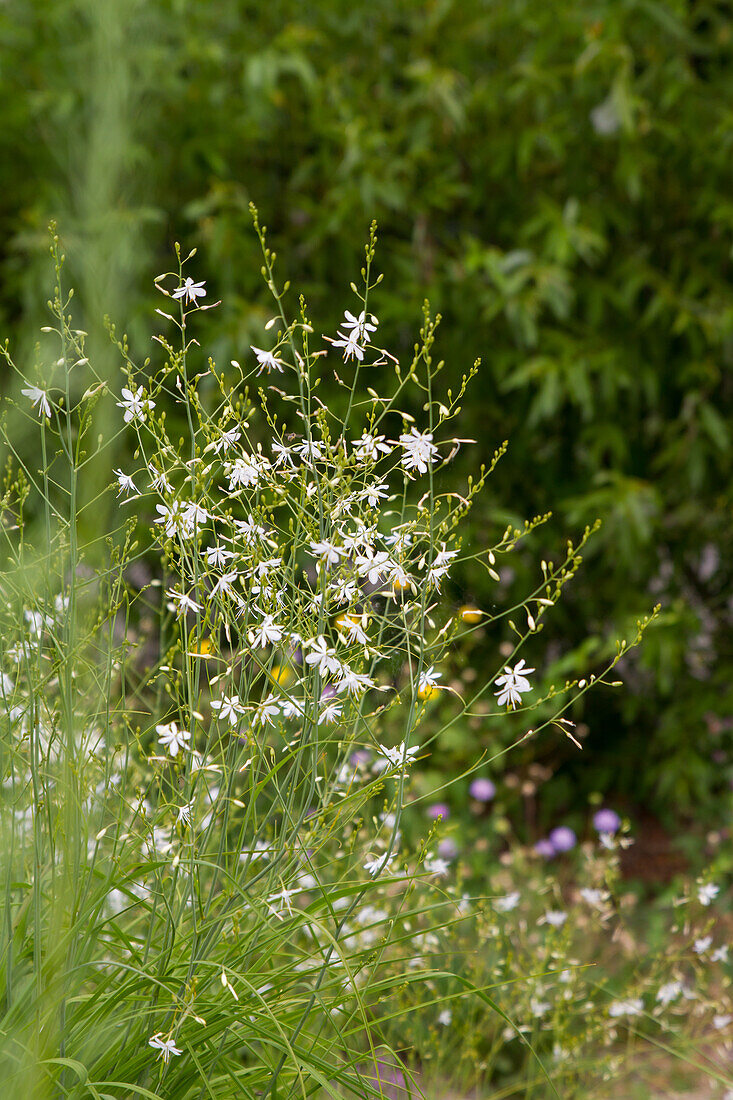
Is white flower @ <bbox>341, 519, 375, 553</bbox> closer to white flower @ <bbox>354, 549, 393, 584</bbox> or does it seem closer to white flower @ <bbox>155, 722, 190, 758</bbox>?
white flower @ <bbox>354, 549, 393, 584</bbox>

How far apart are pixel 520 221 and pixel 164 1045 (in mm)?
2793

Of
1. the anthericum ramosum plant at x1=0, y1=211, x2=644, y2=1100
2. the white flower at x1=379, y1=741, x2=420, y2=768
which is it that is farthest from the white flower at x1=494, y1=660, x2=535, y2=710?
the white flower at x1=379, y1=741, x2=420, y2=768

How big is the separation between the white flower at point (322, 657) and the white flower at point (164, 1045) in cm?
38

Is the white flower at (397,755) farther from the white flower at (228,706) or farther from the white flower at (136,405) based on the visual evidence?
the white flower at (136,405)

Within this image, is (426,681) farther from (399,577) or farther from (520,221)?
(520,221)

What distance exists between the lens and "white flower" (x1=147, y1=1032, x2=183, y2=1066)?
1007 mm

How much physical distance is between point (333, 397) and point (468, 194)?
788 mm

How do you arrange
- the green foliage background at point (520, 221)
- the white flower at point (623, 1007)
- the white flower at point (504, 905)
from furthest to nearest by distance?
1. the green foliage background at point (520, 221)
2. the white flower at point (504, 905)
3. the white flower at point (623, 1007)

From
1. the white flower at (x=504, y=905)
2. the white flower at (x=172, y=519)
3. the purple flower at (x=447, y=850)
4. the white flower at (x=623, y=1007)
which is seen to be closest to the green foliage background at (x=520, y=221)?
the purple flower at (x=447, y=850)

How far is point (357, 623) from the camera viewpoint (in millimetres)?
1148

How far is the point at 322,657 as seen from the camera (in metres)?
1.04

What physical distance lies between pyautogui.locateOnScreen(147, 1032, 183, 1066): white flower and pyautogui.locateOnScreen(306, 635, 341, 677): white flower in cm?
38

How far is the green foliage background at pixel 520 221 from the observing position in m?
3.02

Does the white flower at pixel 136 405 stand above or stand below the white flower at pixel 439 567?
above
